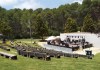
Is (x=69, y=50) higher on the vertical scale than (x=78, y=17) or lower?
lower

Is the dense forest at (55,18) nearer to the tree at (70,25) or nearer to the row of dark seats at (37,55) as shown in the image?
the tree at (70,25)


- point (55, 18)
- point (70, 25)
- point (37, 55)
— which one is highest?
point (55, 18)

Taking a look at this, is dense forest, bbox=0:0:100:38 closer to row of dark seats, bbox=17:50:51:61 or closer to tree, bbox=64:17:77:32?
tree, bbox=64:17:77:32

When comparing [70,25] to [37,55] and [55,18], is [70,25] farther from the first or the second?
[37,55]

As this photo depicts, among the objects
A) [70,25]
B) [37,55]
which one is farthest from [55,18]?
[37,55]

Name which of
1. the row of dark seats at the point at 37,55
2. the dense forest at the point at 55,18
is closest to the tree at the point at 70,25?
the dense forest at the point at 55,18

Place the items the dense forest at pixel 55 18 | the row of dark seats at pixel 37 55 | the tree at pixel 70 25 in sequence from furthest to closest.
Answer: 1. the dense forest at pixel 55 18
2. the tree at pixel 70 25
3. the row of dark seats at pixel 37 55

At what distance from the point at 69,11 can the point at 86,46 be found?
7891 cm

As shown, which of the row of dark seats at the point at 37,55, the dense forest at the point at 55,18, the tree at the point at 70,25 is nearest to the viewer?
the row of dark seats at the point at 37,55

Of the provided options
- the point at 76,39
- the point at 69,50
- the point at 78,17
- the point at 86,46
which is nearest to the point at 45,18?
the point at 78,17

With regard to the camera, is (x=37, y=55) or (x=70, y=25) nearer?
(x=37, y=55)

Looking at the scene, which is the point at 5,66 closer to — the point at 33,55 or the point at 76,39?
the point at 33,55

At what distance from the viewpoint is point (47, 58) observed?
2558cm

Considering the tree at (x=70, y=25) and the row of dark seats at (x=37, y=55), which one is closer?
the row of dark seats at (x=37, y=55)
